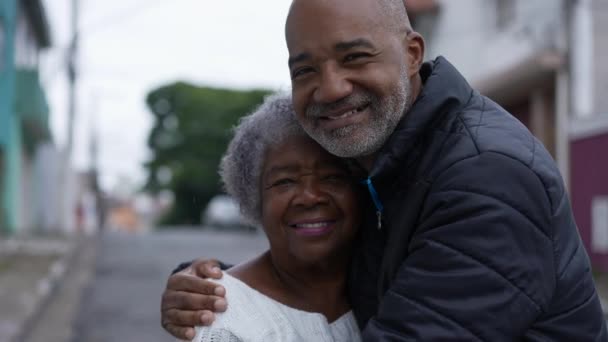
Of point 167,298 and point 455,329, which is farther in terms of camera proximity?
point 167,298

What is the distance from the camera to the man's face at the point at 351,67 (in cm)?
189

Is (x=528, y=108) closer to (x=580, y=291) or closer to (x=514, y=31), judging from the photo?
(x=514, y=31)

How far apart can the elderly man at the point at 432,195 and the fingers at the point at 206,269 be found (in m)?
0.07

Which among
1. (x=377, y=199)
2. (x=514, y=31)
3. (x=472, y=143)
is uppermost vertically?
(x=514, y=31)

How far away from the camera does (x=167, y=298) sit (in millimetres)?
2338

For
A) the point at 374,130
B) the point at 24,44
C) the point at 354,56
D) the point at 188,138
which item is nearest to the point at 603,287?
the point at 374,130

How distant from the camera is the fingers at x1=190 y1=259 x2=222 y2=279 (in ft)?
7.40

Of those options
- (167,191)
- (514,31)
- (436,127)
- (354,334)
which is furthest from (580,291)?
(167,191)

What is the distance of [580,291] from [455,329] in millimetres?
402

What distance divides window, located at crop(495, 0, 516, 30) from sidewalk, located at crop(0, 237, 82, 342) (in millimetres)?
8970

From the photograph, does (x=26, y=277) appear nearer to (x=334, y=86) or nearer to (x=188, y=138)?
(x=334, y=86)

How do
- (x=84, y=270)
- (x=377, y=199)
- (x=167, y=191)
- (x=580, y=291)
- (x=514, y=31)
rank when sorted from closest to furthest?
(x=580, y=291), (x=377, y=199), (x=84, y=270), (x=514, y=31), (x=167, y=191)

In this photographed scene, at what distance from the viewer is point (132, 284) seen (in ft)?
37.4

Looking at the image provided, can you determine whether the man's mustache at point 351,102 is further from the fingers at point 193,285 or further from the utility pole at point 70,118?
the utility pole at point 70,118
